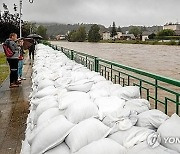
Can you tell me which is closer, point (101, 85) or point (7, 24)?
point (101, 85)

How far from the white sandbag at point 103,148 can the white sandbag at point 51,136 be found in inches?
10.3

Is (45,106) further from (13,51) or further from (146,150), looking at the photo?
(13,51)

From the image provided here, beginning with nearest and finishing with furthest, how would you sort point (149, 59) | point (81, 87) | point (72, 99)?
point (72, 99) → point (81, 87) → point (149, 59)

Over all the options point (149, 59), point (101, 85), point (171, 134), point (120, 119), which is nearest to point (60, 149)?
point (120, 119)

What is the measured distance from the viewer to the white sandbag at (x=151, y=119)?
7.18 ft

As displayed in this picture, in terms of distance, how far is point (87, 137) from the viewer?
6.92 feet

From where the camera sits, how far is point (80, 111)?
249 cm

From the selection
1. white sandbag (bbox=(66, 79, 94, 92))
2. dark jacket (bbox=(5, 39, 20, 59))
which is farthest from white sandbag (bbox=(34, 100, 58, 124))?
dark jacket (bbox=(5, 39, 20, 59))

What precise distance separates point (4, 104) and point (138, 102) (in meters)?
3.92

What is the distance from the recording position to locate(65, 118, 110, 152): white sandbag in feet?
6.82

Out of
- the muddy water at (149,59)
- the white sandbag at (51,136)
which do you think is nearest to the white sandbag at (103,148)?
the white sandbag at (51,136)

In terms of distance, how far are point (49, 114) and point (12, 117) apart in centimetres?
251

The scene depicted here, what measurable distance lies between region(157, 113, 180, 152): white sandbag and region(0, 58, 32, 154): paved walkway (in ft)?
6.93

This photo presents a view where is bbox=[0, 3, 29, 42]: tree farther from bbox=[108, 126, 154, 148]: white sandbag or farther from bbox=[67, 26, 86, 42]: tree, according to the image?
bbox=[67, 26, 86, 42]: tree
